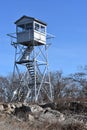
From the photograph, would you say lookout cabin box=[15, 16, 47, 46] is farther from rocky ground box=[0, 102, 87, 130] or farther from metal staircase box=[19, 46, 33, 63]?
rocky ground box=[0, 102, 87, 130]

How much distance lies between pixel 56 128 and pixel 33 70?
2905 centimetres

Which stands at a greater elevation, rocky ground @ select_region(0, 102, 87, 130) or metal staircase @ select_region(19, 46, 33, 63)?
metal staircase @ select_region(19, 46, 33, 63)

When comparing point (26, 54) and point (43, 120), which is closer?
point (43, 120)

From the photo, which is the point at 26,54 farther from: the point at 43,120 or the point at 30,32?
the point at 43,120

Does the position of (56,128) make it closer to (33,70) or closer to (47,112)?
(47,112)

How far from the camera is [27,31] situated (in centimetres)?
4841

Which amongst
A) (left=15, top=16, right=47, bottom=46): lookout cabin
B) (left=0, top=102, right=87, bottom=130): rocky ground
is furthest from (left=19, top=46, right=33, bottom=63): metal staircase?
(left=0, top=102, right=87, bottom=130): rocky ground

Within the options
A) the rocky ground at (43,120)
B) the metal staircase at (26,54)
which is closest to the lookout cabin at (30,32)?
the metal staircase at (26,54)

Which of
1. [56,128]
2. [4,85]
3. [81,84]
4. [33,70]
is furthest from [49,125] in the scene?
[4,85]

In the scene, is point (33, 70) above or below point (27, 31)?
below

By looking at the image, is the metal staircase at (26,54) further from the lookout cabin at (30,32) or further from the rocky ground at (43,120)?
the rocky ground at (43,120)

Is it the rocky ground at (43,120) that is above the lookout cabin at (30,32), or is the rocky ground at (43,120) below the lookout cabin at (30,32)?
below

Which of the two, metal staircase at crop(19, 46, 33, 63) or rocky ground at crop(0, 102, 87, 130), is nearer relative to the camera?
rocky ground at crop(0, 102, 87, 130)

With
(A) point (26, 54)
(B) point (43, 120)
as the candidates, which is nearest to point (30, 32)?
(A) point (26, 54)
